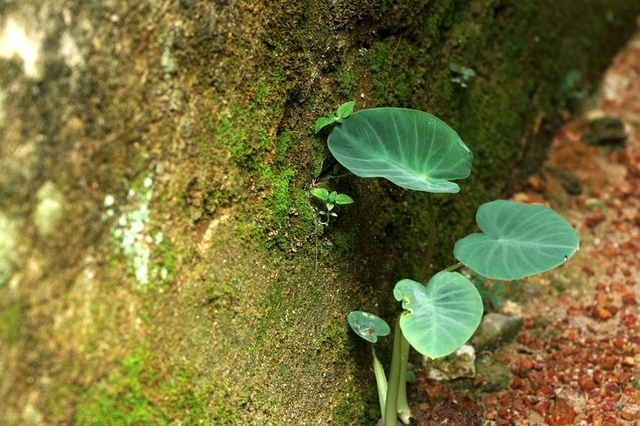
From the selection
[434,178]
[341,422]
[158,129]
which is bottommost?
[341,422]

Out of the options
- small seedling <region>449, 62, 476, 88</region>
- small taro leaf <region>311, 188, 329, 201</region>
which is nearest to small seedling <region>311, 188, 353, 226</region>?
small taro leaf <region>311, 188, 329, 201</region>

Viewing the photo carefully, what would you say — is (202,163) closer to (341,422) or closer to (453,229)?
(341,422)

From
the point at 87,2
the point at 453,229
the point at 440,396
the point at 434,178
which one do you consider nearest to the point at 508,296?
the point at 453,229

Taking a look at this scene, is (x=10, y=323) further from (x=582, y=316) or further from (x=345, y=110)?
(x=582, y=316)

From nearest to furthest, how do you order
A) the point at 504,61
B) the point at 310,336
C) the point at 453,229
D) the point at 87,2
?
the point at 87,2, the point at 310,336, the point at 453,229, the point at 504,61

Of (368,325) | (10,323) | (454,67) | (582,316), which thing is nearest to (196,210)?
(10,323)

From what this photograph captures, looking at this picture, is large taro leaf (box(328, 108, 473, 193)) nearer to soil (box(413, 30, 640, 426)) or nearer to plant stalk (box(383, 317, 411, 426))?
plant stalk (box(383, 317, 411, 426))

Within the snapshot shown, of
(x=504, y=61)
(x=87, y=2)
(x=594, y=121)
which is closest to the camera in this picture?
(x=87, y=2)
